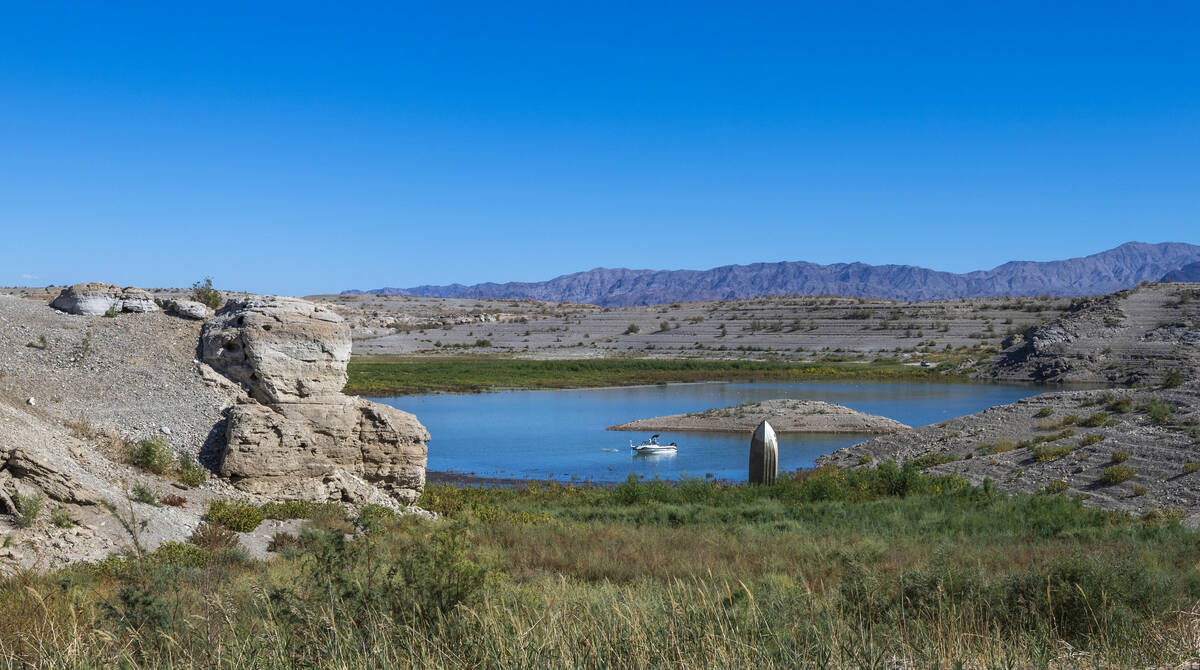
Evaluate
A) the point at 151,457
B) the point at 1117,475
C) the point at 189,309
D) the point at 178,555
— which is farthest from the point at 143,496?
the point at 1117,475

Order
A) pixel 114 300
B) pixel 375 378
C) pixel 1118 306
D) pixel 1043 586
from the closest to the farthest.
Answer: pixel 1043 586 < pixel 114 300 < pixel 375 378 < pixel 1118 306

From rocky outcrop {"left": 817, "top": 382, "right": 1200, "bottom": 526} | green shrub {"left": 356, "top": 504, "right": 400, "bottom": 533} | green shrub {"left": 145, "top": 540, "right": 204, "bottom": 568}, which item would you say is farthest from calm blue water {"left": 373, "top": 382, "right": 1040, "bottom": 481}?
green shrub {"left": 145, "top": 540, "right": 204, "bottom": 568}

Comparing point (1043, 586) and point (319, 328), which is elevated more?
point (319, 328)

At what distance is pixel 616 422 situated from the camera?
4300 centimetres

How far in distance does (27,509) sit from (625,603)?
8.01 m

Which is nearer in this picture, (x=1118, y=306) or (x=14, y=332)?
(x=14, y=332)

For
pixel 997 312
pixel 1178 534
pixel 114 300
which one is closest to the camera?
pixel 1178 534

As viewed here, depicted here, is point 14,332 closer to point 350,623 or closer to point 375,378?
point 350,623

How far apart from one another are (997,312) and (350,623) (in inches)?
3501

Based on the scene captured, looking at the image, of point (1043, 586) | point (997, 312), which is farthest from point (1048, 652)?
point (997, 312)

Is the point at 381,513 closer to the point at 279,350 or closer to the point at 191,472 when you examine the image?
the point at 191,472

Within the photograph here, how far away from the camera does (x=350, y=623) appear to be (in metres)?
6.45

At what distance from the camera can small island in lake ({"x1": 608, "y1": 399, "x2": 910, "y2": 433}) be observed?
3825 centimetres

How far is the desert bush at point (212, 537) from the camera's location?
39.5 ft
